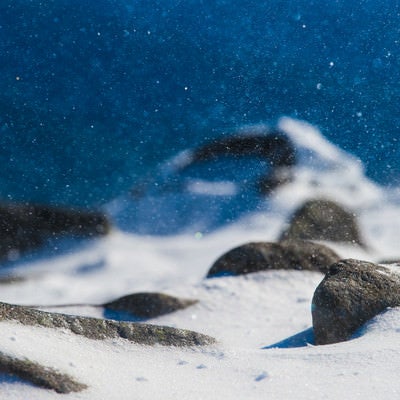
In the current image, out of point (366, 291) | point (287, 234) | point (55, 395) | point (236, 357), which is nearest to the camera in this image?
point (55, 395)

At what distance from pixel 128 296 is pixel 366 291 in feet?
14.8

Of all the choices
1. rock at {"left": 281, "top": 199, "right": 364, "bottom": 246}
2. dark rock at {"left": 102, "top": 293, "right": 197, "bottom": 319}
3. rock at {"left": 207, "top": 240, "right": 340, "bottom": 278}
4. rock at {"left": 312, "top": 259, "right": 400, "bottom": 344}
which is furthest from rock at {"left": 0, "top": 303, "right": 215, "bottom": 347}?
rock at {"left": 281, "top": 199, "right": 364, "bottom": 246}

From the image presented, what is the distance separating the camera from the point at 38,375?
2.49m

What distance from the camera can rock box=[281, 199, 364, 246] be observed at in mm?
9586

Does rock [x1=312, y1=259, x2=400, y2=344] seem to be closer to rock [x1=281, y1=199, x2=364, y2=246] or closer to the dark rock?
the dark rock

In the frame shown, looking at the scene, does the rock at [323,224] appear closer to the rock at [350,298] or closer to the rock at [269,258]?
the rock at [269,258]

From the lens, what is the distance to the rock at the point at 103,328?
3.03m

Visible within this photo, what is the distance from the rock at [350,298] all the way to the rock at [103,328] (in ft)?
4.24

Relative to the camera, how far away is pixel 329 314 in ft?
13.7

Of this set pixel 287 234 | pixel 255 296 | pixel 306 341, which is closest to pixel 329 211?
pixel 287 234

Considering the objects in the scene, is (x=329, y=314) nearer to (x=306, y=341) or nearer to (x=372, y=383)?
(x=306, y=341)

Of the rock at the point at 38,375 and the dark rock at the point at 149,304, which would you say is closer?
the rock at the point at 38,375

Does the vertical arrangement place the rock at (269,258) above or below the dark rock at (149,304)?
above

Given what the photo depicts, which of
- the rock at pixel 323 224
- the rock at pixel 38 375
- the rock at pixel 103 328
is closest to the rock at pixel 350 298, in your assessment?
the rock at pixel 103 328
